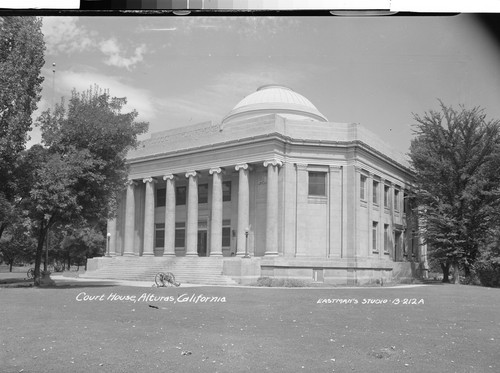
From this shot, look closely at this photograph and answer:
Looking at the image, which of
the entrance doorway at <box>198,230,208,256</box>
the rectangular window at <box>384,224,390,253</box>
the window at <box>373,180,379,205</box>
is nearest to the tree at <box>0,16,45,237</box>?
the entrance doorway at <box>198,230,208,256</box>

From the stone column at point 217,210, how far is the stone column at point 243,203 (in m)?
0.97

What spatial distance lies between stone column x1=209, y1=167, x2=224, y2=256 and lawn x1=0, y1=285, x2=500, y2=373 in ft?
40.5

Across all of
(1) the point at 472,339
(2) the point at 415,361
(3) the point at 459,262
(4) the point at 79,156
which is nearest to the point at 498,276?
(3) the point at 459,262

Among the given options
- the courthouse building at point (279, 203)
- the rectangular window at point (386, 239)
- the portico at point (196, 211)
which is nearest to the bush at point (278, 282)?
the courthouse building at point (279, 203)

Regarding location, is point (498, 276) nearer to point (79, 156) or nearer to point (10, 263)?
point (79, 156)

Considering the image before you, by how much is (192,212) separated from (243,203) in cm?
265

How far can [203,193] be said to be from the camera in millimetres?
24969

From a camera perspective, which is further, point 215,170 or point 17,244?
point 215,170

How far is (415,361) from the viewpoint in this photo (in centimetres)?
834

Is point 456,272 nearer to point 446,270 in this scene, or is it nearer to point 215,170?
point 446,270

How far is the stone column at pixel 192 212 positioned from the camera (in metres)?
22.6

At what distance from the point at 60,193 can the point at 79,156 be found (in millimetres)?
1343
